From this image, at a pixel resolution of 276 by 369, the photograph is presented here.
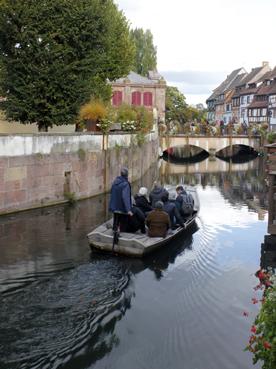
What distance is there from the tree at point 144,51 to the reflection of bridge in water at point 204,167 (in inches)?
1175

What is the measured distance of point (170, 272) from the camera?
1218cm

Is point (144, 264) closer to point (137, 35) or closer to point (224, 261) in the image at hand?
point (224, 261)

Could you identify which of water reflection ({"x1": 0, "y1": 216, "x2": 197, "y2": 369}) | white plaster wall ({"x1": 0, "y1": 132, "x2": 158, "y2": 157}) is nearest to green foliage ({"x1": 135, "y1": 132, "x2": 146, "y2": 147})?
white plaster wall ({"x1": 0, "y1": 132, "x2": 158, "y2": 157})

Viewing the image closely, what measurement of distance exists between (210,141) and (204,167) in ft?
42.7

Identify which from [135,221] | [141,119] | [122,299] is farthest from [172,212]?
[141,119]

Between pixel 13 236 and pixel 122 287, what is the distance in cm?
562

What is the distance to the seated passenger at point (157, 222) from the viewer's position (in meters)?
13.0

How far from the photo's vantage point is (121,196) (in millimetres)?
13070

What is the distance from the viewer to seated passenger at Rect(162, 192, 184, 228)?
1451 centimetres

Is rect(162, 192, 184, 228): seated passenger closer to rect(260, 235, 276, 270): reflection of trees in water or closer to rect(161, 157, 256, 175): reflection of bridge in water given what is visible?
rect(260, 235, 276, 270): reflection of trees in water

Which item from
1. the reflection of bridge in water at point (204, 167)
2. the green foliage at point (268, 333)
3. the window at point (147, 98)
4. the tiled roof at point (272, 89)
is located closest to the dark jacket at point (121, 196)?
the green foliage at point (268, 333)

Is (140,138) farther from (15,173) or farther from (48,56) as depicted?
(15,173)

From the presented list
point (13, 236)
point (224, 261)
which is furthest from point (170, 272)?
point (13, 236)

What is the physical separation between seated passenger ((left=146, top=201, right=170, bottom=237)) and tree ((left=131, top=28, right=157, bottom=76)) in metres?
64.6
